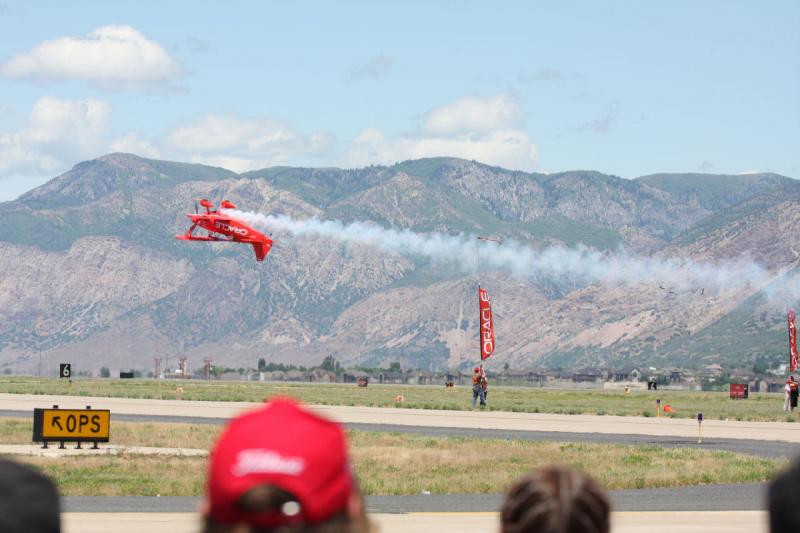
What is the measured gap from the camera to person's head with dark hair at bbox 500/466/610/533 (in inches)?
157

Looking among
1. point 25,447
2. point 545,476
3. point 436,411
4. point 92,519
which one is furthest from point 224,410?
point 545,476

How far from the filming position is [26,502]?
3.55 meters

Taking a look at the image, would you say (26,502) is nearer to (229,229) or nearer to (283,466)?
(283,466)

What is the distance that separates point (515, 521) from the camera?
4113 mm

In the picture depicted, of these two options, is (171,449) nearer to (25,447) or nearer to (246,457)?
(25,447)

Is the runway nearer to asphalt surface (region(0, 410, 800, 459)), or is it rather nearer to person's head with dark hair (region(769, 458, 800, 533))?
asphalt surface (region(0, 410, 800, 459))

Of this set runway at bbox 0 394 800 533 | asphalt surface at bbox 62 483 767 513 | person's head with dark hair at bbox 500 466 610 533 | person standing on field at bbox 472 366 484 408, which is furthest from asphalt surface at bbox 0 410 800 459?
person's head with dark hair at bbox 500 466 610 533

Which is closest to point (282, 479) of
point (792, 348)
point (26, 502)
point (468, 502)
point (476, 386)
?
point (26, 502)

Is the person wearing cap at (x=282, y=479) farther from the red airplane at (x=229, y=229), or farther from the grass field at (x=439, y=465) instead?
the red airplane at (x=229, y=229)

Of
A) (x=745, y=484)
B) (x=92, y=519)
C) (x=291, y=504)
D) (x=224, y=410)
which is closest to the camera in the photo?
(x=291, y=504)

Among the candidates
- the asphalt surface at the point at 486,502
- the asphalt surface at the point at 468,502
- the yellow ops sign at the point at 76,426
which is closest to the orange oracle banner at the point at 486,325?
the yellow ops sign at the point at 76,426

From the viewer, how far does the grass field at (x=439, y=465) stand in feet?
98.0

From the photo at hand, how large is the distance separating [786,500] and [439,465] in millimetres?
32314

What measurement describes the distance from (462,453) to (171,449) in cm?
846
